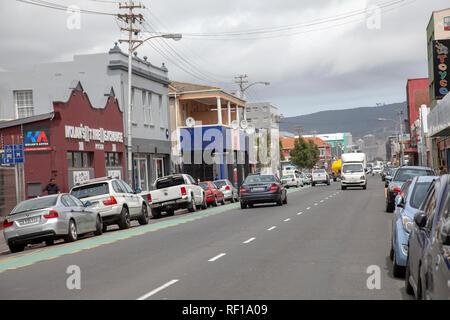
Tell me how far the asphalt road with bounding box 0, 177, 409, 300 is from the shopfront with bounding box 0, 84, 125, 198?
10.9m

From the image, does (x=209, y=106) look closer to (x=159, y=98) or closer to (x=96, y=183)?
(x=159, y=98)

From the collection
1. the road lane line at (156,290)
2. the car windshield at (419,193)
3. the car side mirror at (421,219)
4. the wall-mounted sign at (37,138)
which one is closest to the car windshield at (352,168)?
the wall-mounted sign at (37,138)

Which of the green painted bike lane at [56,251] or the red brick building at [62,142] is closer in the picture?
the green painted bike lane at [56,251]

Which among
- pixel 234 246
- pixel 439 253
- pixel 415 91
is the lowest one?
pixel 234 246

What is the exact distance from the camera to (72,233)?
18.4 m

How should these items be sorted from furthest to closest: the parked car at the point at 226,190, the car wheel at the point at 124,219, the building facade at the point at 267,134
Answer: the building facade at the point at 267,134 → the parked car at the point at 226,190 → the car wheel at the point at 124,219

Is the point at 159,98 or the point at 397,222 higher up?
the point at 159,98

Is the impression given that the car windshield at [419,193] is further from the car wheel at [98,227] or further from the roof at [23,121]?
the roof at [23,121]

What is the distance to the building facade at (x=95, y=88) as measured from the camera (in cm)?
3719

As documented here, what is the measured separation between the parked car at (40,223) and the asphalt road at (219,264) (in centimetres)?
46

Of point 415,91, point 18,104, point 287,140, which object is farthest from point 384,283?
point 287,140

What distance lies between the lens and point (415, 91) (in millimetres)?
96188
